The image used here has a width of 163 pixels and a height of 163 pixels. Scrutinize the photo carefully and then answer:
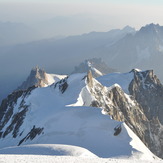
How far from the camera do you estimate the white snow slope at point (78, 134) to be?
4738 cm

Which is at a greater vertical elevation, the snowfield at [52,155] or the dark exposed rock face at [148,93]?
the dark exposed rock face at [148,93]

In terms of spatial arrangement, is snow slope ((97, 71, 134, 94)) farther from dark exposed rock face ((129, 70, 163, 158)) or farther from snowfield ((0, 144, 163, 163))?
snowfield ((0, 144, 163, 163))

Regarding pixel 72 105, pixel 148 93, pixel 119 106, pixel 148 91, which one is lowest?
pixel 72 105

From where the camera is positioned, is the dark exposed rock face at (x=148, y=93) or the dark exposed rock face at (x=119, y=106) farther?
the dark exposed rock face at (x=148, y=93)

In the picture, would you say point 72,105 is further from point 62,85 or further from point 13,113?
point 13,113

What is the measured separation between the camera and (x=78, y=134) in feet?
190

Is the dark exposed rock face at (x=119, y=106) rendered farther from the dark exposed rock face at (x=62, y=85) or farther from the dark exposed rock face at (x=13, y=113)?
the dark exposed rock face at (x=13, y=113)

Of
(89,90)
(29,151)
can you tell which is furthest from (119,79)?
(29,151)

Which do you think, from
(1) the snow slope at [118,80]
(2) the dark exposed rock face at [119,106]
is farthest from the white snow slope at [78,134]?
(1) the snow slope at [118,80]

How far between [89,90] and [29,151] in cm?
4424

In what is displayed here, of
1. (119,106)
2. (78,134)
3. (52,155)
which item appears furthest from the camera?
(119,106)

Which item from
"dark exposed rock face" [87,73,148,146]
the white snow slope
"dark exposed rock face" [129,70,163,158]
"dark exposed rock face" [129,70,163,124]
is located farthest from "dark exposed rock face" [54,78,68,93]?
"dark exposed rock face" [129,70,163,124]

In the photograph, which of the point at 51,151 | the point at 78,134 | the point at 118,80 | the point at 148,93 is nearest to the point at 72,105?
the point at 78,134

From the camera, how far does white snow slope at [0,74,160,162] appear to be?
47.4 m
